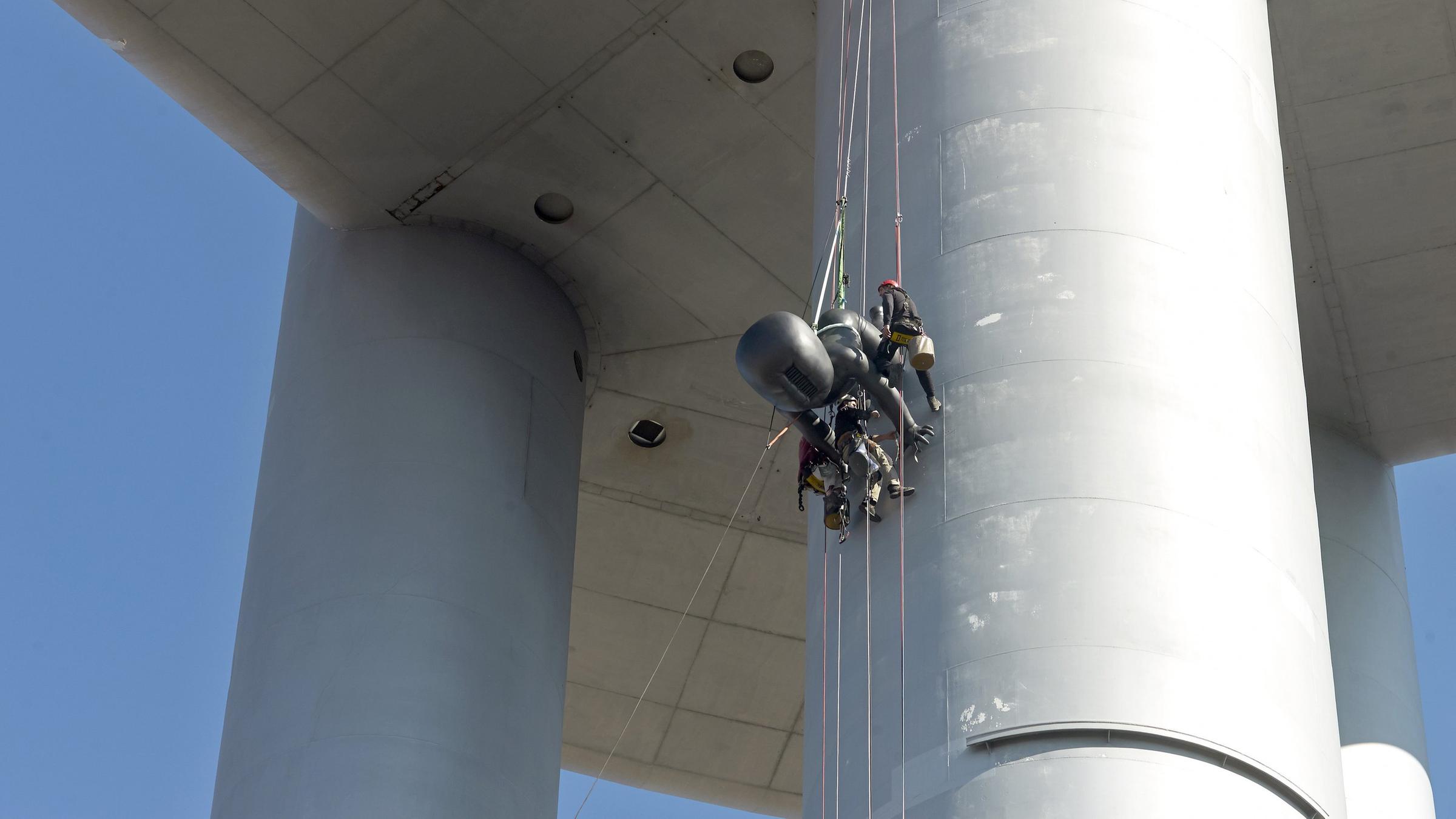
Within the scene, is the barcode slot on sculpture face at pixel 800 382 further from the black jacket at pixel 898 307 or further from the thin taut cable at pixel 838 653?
the thin taut cable at pixel 838 653

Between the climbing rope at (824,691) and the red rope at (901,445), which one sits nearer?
the red rope at (901,445)

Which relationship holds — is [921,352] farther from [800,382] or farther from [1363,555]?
[1363,555]

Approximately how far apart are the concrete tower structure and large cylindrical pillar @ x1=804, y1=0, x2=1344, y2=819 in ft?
0.10

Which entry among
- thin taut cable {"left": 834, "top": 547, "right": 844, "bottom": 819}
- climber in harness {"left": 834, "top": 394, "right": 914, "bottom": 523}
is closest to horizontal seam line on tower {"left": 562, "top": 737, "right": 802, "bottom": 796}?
thin taut cable {"left": 834, "top": 547, "right": 844, "bottom": 819}

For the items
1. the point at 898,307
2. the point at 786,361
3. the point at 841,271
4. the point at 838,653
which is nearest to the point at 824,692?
the point at 838,653

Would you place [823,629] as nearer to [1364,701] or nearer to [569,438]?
[569,438]

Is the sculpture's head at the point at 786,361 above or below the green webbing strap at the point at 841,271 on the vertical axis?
below

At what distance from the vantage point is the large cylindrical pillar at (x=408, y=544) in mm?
17969

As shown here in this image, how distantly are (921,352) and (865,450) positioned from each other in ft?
2.38

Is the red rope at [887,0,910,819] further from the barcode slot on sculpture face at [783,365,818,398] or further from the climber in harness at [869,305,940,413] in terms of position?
the barcode slot on sculpture face at [783,365,818,398]

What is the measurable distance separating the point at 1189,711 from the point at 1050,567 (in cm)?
114

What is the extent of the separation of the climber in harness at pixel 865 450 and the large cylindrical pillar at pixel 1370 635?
34.6ft

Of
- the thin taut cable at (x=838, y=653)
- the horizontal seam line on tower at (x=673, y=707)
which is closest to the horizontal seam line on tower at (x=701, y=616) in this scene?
the horizontal seam line on tower at (x=673, y=707)

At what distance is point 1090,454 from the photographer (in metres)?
11.7
